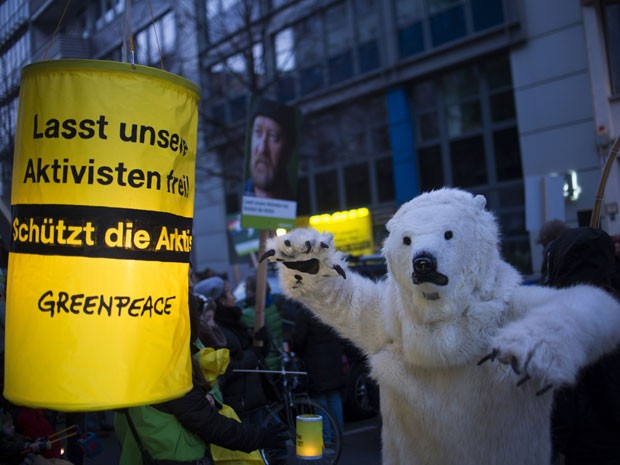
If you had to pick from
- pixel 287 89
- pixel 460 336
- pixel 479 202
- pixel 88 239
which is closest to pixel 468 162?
pixel 287 89

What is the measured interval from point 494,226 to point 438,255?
0.44 meters

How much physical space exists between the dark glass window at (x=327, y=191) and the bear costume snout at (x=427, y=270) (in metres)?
14.7

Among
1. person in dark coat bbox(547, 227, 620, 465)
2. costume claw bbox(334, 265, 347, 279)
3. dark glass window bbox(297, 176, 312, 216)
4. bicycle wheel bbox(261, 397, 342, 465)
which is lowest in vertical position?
bicycle wheel bbox(261, 397, 342, 465)

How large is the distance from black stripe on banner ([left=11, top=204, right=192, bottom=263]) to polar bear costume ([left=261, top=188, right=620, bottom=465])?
3.41 ft

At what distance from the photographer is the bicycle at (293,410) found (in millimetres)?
5066

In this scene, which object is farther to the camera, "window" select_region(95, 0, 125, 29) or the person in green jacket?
"window" select_region(95, 0, 125, 29)

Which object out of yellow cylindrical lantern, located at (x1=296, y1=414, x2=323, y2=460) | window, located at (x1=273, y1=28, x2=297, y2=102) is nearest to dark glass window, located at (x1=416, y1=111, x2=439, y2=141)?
window, located at (x1=273, y1=28, x2=297, y2=102)

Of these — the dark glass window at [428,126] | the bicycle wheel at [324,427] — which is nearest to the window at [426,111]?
the dark glass window at [428,126]

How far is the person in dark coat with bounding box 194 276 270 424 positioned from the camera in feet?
14.6

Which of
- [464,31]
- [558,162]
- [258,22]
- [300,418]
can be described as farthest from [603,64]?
[300,418]

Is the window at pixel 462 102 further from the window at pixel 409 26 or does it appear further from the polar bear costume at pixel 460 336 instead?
the polar bear costume at pixel 460 336

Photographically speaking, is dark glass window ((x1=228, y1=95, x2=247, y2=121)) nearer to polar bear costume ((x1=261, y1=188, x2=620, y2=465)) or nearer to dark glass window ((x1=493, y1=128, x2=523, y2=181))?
dark glass window ((x1=493, y1=128, x2=523, y2=181))

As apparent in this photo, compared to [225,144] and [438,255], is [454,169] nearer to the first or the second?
[225,144]

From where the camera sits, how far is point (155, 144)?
197 cm
